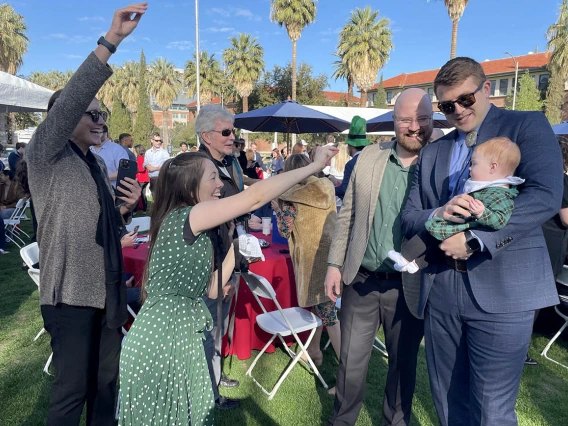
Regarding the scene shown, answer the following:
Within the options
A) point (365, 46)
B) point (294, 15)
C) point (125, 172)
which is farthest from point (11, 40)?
point (125, 172)

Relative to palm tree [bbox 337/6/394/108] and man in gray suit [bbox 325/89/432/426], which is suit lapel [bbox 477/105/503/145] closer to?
man in gray suit [bbox 325/89/432/426]

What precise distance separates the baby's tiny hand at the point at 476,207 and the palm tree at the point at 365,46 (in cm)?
2835

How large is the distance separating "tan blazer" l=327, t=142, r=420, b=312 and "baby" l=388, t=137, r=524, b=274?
2.29ft

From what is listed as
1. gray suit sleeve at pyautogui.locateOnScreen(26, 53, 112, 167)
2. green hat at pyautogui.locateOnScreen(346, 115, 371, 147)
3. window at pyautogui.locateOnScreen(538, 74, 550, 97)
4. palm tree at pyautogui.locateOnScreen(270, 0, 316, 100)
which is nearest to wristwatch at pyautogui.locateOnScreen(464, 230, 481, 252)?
gray suit sleeve at pyautogui.locateOnScreen(26, 53, 112, 167)

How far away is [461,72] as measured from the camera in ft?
5.72

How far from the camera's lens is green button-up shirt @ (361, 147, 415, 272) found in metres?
2.34

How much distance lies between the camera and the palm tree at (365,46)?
2839 centimetres

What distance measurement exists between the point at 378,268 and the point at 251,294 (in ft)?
6.01

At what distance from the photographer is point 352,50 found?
2861 cm

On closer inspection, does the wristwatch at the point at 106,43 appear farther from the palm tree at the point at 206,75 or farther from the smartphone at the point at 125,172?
the palm tree at the point at 206,75

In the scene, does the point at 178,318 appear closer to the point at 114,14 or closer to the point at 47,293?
the point at 47,293

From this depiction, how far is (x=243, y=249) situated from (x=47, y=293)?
109 cm

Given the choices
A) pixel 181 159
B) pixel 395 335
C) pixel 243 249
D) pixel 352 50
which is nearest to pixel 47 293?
pixel 181 159

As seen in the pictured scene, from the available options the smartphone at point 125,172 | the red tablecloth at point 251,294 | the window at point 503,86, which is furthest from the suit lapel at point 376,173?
the window at point 503,86
